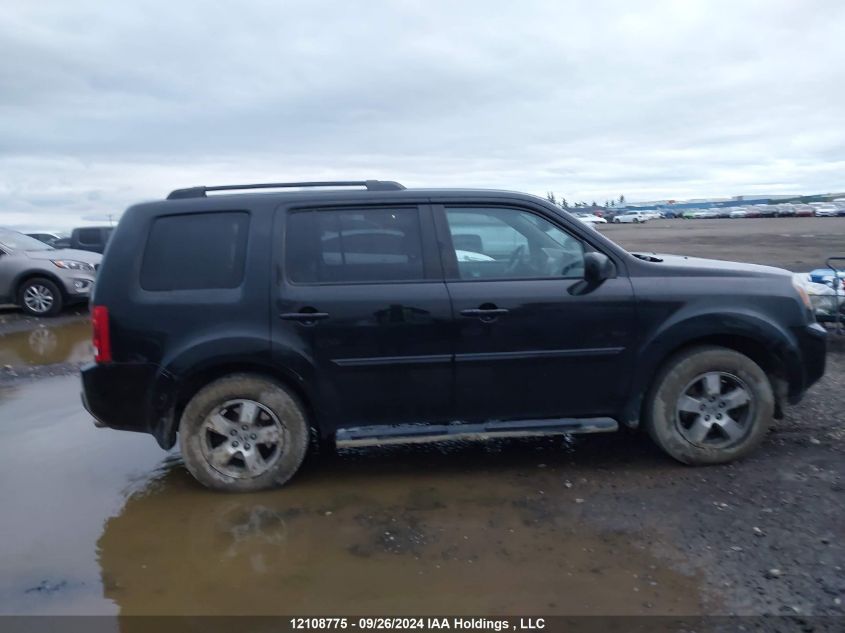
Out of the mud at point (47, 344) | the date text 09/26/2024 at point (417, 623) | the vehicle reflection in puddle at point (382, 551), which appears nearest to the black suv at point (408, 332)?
the vehicle reflection in puddle at point (382, 551)

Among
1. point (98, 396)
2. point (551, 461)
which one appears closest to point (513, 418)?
point (551, 461)

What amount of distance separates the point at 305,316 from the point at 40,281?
993 cm

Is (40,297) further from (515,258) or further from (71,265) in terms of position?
(515,258)

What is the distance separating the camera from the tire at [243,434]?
15.1 ft

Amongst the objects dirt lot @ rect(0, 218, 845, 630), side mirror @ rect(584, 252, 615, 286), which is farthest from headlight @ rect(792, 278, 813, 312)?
side mirror @ rect(584, 252, 615, 286)

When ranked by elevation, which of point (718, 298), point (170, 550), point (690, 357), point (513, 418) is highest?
point (718, 298)

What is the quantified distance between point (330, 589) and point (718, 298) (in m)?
3.01

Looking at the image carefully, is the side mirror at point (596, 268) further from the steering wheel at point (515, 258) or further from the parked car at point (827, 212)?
the parked car at point (827, 212)

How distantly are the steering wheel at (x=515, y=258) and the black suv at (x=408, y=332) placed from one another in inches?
0.4

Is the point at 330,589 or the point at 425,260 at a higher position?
the point at 425,260

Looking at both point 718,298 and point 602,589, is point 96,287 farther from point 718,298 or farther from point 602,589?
point 718,298

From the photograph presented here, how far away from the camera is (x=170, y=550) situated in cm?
402

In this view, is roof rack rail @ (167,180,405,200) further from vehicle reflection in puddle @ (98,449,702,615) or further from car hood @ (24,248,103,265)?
car hood @ (24,248,103,265)

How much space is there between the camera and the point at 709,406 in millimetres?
4840
